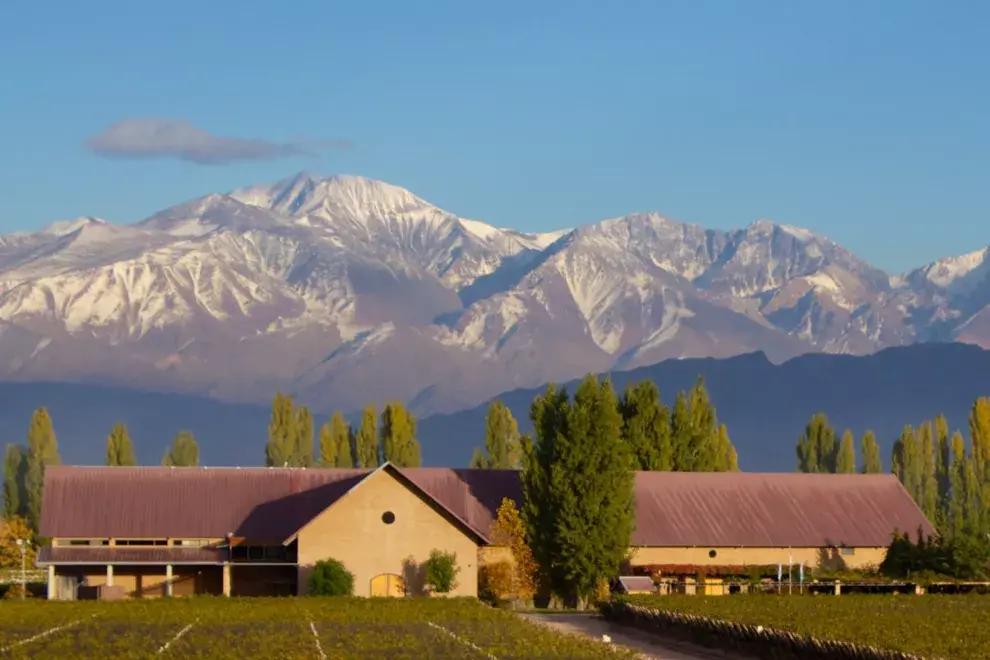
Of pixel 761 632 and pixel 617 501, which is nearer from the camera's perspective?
pixel 761 632

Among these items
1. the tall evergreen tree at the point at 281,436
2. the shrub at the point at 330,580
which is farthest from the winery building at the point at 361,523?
the tall evergreen tree at the point at 281,436

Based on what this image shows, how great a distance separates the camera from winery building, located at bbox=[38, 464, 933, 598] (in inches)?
3538

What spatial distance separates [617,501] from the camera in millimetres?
90500

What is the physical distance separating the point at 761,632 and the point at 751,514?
46.1m

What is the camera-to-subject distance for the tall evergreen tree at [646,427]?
349 feet

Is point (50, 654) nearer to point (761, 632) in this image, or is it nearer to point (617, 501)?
point (761, 632)

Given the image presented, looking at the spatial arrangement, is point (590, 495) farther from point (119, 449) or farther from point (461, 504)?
point (119, 449)

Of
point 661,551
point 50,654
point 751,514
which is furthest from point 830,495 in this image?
point 50,654

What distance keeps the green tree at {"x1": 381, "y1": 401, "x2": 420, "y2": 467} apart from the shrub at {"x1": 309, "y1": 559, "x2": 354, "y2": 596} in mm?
74064

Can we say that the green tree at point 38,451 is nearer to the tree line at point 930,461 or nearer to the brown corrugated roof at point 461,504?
the tree line at point 930,461

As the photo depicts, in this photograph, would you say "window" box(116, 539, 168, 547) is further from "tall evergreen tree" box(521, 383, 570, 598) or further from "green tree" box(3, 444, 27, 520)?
"green tree" box(3, 444, 27, 520)

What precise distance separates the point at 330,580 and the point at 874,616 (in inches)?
1240

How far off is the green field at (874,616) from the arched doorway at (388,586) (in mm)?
16492

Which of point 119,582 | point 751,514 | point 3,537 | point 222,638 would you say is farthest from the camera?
point 3,537
